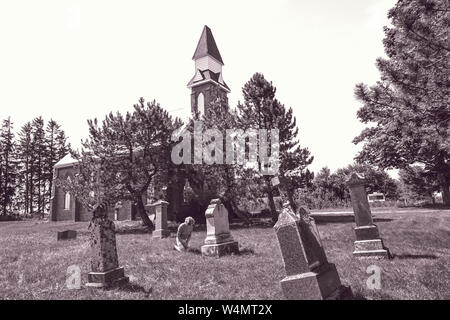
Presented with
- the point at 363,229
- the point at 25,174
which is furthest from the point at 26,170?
the point at 363,229

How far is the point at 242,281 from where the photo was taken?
20.3ft

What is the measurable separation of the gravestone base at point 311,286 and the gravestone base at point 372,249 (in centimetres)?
Result: 457

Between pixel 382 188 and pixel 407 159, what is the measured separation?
13.5 metres

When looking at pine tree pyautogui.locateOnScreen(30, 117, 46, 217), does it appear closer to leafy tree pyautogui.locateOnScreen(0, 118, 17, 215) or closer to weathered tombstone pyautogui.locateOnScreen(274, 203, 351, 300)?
leafy tree pyautogui.locateOnScreen(0, 118, 17, 215)

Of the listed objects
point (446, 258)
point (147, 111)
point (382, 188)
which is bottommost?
point (446, 258)

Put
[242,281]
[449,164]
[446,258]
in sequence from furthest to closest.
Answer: [449,164]
[446,258]
[242,281]

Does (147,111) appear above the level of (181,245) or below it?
above

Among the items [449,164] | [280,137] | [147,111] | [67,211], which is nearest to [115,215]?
[67,211]

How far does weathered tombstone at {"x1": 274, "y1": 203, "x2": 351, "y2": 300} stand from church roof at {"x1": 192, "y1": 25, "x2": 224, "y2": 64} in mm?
40461

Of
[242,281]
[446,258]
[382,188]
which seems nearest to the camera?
[242,281]

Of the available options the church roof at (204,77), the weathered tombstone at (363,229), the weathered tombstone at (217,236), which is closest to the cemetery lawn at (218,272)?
the weathered tombstone at (363,229)

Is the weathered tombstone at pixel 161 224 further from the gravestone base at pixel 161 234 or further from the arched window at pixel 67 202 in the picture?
the arched window at pixel 67 202

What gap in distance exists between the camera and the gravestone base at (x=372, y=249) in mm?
8469

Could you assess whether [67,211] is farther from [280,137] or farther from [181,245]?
[181,245]
